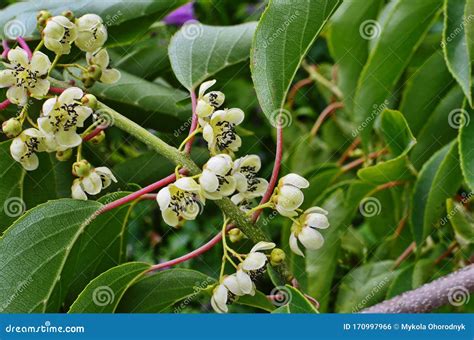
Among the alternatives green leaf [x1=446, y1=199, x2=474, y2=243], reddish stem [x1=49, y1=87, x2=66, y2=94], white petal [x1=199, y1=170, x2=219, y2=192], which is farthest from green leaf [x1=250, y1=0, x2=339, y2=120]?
green leaf [x1=446, y1=199, x2=474, y2=243]

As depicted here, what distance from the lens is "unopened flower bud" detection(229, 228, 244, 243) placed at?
1.02 m

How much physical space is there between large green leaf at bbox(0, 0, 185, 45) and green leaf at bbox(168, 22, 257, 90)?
Result: 0.08 m

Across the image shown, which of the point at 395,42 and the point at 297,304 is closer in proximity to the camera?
the point at 297,304

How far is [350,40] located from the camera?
1591 millimetres

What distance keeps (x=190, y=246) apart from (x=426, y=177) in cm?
137

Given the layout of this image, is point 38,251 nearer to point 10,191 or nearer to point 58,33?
point 10,191

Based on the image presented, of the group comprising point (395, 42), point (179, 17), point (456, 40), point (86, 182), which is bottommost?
point (179, 17)

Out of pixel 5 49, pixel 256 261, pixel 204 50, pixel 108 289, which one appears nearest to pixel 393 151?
pixel 204 50

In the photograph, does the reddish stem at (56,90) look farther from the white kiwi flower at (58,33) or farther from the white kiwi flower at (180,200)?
the white kiwi flower at (180,200)

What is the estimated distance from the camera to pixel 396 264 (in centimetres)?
156

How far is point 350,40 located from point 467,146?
1.60 ft

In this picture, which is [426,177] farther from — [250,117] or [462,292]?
[250,117]

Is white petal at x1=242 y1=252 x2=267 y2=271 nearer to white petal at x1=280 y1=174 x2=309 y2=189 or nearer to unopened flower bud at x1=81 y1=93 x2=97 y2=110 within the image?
white petal at x1=280 y1=174 x2=309 y2=189

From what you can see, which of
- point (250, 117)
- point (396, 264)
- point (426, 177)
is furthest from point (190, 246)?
point (426, 177)
